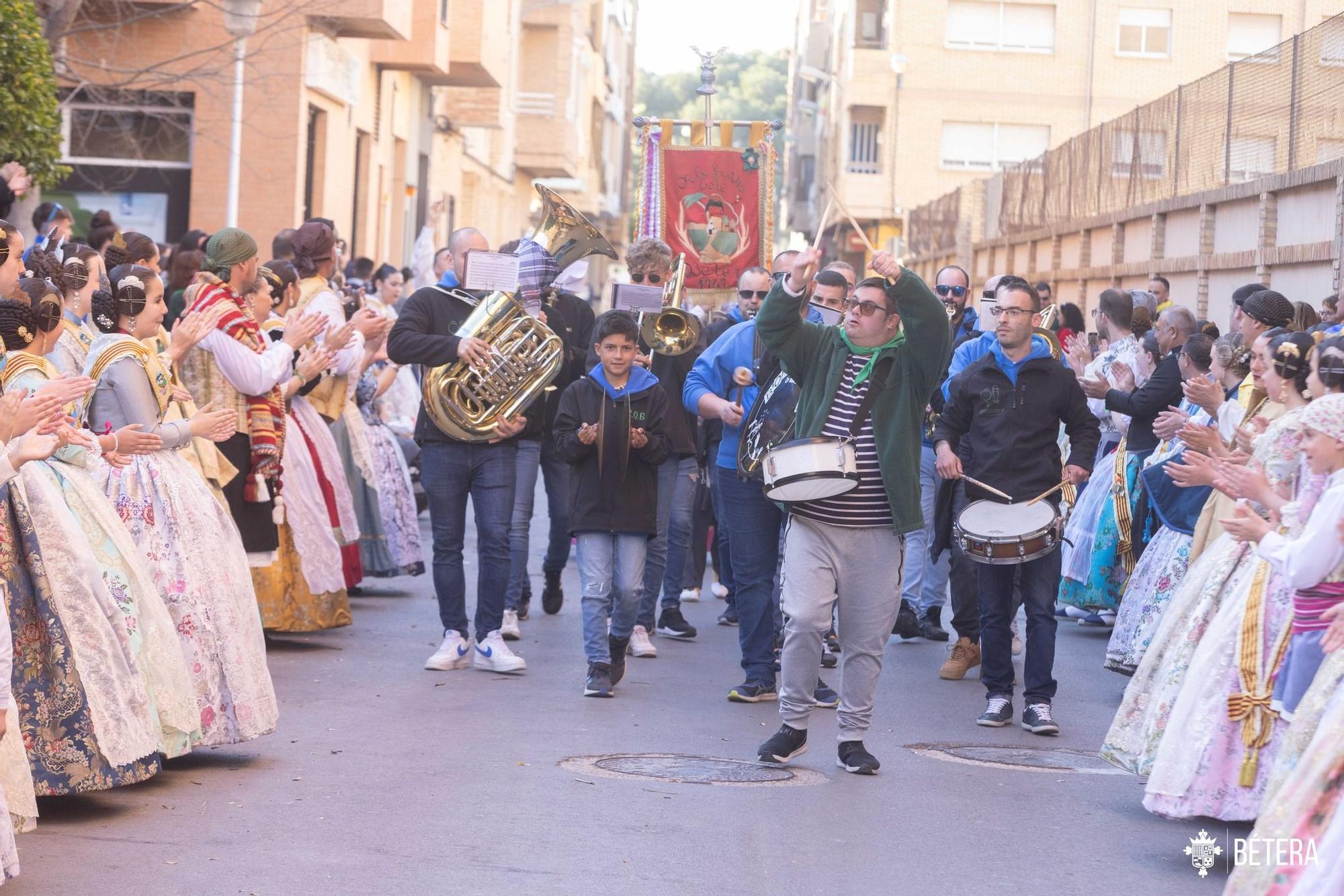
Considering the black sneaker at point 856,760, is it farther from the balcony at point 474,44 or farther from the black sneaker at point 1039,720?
the balcony at point 474,44

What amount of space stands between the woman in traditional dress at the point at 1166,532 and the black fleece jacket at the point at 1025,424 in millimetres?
497

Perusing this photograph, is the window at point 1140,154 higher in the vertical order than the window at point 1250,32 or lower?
lower

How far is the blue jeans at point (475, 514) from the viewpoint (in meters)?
9.72

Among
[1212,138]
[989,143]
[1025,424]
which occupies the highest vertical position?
[989,143]

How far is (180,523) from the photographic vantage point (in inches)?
292

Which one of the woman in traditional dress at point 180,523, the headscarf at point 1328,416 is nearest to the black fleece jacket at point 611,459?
the woman in traditional dress at point 180,523

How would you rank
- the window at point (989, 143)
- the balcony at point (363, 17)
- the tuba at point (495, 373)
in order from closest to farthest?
1. the tuba at point (495, 373)
2. the balcony at point (363, 17)
3. the window at point (989, 143)

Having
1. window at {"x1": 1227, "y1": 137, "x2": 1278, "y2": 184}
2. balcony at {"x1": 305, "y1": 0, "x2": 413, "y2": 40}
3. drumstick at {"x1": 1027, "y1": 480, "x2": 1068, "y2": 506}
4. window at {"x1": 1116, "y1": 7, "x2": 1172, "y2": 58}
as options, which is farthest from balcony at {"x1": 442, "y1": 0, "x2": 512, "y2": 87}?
drumstick at {"x1": 1027, "y1": 480, "x2": 1068, "y2": 506}

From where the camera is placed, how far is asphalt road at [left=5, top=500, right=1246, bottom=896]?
593 cm

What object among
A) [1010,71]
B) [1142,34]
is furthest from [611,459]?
[1142,34]

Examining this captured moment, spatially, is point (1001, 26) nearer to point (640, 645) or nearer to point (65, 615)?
point (640, 645)

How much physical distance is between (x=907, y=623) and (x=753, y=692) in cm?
246

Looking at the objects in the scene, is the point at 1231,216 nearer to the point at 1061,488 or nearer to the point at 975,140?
the point at 1061,488

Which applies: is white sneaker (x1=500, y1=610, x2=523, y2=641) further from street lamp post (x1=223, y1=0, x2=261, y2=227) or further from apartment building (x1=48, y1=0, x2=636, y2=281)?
street lamp post (x1=223, y1=0, x2=261, y2=227)
